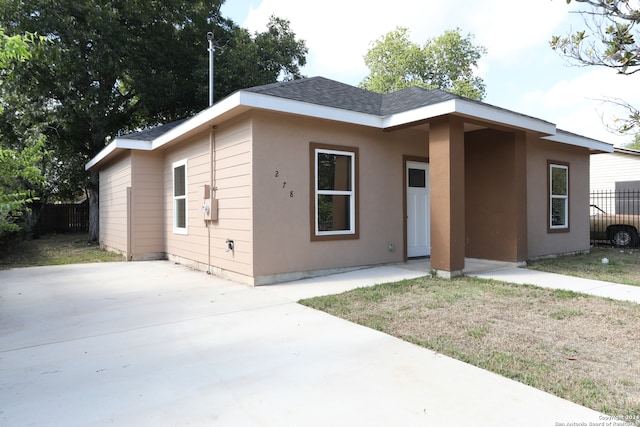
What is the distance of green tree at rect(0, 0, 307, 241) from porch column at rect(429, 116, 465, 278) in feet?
35.0

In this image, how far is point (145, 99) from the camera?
14117 millimetres

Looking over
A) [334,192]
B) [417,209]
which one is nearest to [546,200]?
[417,209]

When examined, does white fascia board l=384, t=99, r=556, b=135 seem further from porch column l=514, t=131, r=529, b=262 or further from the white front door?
the white front door

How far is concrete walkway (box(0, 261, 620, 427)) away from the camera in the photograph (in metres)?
2.31

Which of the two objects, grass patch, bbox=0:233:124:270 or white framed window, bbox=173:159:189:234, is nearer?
white framed window, bbox=173:159:189:234

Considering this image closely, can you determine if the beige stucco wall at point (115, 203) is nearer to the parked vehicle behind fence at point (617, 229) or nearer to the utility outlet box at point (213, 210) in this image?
the utility outlet box at point (213, 210)

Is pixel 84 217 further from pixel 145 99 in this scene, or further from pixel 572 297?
pixel 572 297

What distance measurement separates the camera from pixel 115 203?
11062 millimetres

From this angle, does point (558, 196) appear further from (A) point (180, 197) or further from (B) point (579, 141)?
(A) point (180, 197)

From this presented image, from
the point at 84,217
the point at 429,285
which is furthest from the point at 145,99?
the point at 429,285

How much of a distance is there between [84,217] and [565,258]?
1950 centimetres

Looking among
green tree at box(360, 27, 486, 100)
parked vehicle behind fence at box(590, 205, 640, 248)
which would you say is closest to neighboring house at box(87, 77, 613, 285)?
parked vehicle behind fence at box(590, 205, 640, 248)

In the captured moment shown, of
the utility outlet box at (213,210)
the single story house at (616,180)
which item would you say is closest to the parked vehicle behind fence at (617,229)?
the single story house at (616,180)

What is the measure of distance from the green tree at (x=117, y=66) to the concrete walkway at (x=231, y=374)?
10232 millimetres
